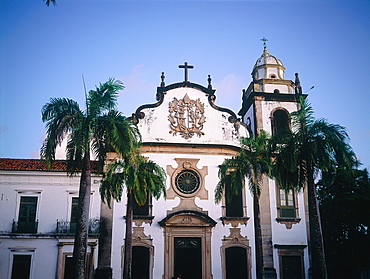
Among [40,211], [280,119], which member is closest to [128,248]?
[40,211]

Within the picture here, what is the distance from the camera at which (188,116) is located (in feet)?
83.9

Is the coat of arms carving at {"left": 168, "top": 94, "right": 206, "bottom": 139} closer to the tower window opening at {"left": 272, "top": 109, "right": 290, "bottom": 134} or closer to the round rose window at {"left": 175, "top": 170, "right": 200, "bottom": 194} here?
the round rose window at {"left": 175, "top": 170, "right": 200, "bottom": 194}

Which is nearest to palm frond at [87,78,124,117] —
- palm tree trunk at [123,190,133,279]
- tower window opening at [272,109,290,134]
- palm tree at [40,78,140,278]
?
palm tree at [40,78,140,278]

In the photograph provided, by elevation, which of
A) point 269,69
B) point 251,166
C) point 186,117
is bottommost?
point 251,166

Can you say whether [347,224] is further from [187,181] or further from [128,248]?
[128,248]

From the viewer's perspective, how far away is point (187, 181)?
2458 cm

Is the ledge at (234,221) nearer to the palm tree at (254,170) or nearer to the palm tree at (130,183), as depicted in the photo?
the palm tree at (254,170)

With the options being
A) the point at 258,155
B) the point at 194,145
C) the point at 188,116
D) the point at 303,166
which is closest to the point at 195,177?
the point at 194,145

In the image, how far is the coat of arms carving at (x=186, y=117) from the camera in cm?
2520

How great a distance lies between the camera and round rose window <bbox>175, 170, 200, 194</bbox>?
2436cm

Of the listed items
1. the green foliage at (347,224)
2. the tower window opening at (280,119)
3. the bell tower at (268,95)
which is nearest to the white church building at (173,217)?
the bell tower at (268,95)

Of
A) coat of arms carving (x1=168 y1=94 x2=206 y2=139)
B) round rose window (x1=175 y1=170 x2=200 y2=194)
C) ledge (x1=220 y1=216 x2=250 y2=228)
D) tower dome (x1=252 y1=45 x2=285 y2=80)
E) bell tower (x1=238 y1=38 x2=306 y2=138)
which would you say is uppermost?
tower dome (x1=252 y1=45 x2=285 y2=80)

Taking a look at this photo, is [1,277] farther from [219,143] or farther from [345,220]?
[345,220]

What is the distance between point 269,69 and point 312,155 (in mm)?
14202
